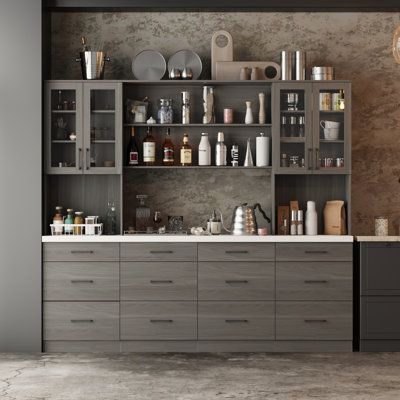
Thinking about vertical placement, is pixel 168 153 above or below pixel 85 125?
below

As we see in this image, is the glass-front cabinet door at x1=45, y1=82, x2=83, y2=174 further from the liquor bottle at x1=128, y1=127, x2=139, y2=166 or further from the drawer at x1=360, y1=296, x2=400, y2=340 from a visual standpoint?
the drawer at x1=360, y1=296, x2=400, y2=340

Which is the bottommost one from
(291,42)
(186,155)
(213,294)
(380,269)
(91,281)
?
(213,294)

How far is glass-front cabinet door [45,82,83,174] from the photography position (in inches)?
241

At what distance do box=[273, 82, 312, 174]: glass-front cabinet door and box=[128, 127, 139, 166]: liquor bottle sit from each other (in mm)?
1170

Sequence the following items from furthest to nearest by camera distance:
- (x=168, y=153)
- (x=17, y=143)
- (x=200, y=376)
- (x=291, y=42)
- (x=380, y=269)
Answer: (x=291, y=42) → (x=168, y=153) → (x=17, y=143) → (x=380, y=269) → (x=200, y=376)

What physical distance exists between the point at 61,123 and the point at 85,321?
1.63 metres

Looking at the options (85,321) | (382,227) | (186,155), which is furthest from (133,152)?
(382,227)

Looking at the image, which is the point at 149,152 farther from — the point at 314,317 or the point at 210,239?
the point at 314,317

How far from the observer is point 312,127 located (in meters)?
6.13

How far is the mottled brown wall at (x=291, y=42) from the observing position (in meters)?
6.58

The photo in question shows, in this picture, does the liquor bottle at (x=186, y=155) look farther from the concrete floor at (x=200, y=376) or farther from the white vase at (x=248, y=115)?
the concrete floor at (x=200, y=376)

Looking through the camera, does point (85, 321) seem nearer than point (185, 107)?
Yes

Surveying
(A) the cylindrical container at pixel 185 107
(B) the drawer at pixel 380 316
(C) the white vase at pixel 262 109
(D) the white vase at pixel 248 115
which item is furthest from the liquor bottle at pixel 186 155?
(B) the drawer at pixel 380 316

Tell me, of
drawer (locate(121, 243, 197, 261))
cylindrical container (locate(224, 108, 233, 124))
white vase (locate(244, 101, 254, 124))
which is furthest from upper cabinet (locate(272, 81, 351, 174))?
drawer (locate(121, 243, 197, 261))
